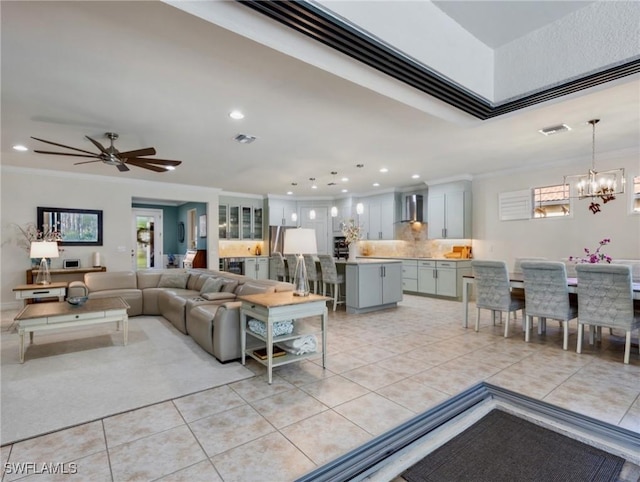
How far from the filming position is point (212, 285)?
202 inches

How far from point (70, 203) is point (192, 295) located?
12.1 feet

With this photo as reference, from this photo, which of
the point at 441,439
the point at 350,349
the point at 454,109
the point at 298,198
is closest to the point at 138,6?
the point at 454,109

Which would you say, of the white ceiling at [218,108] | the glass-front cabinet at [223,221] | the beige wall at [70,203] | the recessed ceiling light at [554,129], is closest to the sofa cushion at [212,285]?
the white ceiling at [218,108]

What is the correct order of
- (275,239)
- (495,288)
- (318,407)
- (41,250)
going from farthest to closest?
(275,239) → (41,250) → (495,288) → (318,407)

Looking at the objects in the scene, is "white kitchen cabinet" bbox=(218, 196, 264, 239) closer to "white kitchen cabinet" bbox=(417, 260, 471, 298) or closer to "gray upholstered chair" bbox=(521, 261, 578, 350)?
"white kitchen cabinet" bbox=(417, 260, 471, 298)

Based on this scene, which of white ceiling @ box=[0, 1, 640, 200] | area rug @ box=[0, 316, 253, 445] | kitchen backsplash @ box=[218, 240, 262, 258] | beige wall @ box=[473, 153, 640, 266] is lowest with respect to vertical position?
area rug @ box=[0, 316, 253, 445]

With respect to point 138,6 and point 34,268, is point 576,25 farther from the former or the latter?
point 34,268

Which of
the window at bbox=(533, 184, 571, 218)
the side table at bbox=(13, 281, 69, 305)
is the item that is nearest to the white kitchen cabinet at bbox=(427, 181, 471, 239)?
the window at bbox=(533, 184, 571, 218)

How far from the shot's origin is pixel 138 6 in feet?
6.49

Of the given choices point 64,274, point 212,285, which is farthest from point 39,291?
point 212,285

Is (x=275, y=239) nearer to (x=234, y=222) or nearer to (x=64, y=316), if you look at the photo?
(x=234, y=222)

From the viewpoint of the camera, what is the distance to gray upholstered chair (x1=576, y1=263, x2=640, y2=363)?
3326 mm

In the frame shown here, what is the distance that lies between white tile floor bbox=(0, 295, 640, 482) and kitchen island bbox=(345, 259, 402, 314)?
1.55m

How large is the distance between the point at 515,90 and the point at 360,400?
10.1ft
